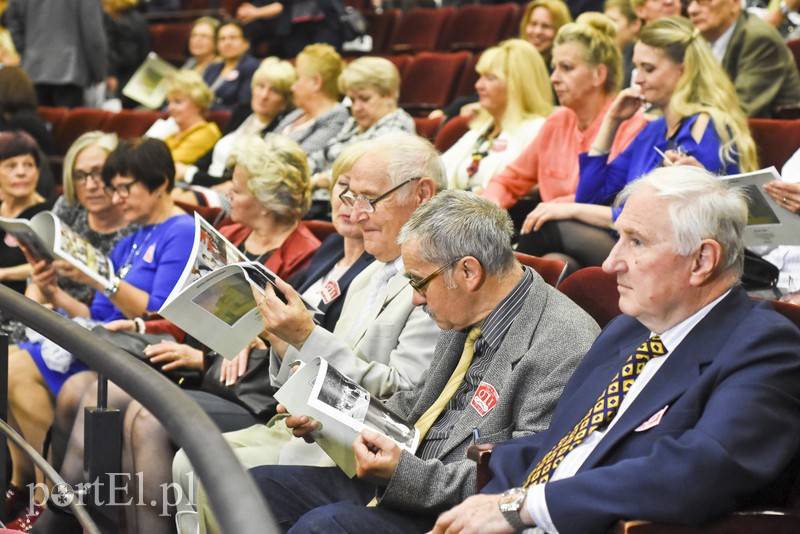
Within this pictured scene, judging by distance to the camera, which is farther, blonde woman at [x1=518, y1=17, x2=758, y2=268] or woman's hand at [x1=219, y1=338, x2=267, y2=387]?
blonde woman at [x1=518, y1=17, x2=758, y2=268]

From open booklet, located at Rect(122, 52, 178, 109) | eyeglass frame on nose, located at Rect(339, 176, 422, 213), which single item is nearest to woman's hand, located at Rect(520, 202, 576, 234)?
eyeglass frame on nose, located at Rect(339, 176, 422, 213)

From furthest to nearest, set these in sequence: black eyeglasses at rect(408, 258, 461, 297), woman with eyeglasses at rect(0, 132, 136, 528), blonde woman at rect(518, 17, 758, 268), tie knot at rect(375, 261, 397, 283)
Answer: woman with eyeglasses at rect(0, 132, 136, 528) → blonde woman at rect(518, 17, 758, 268) → tie knot at rect(375, 261, 397, 283) → black eyeglasses at rect(408, 258, 461, 297)

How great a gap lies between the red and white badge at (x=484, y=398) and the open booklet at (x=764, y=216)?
867 millimetres

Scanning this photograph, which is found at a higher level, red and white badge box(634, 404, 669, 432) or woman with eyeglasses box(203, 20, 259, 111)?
red and white badge box(634, 404, 669, 432)

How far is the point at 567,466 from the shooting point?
1.99m

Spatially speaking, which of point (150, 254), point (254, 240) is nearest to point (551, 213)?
point (254, 240)

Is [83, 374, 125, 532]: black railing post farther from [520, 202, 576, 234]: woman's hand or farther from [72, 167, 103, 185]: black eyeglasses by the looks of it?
[72, 167, 103, 185]: black eyeglasses

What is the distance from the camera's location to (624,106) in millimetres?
3617

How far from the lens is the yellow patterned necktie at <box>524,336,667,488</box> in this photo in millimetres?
1979

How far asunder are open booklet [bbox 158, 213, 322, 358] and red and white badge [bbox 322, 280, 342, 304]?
302 mm

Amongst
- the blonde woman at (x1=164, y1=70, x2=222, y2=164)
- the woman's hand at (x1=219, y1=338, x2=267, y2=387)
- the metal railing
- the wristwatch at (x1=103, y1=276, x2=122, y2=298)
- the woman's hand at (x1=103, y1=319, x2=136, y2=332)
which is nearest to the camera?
the metal railing

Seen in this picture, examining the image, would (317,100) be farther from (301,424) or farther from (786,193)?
(301,424)

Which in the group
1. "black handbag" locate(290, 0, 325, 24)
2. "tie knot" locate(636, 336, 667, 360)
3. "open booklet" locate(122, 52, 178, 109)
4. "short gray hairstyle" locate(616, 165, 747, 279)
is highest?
"short gray hairstyle" locate(616, 165, 747, 279)

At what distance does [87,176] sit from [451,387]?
2459mm
